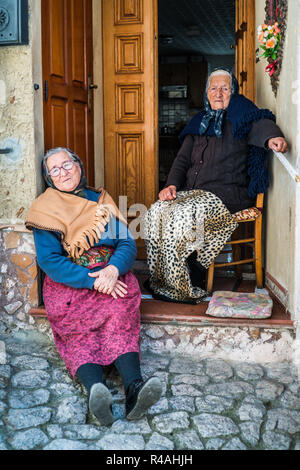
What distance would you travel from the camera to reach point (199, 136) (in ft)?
11.0

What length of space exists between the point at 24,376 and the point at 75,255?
0.65 m

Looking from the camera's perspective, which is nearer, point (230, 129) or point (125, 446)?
point (125, 446)

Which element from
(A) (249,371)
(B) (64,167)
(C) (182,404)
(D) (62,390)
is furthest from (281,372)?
(B) (64,167)

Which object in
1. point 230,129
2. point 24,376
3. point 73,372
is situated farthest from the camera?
point 230,129

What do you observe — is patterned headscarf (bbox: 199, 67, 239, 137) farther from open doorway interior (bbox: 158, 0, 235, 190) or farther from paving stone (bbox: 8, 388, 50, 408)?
open doorway interior (bbox: 158, 0, 235, 190)

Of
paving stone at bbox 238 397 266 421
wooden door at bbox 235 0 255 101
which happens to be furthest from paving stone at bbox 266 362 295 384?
wooden door at bbox 235 0 255 101

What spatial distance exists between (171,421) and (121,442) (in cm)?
25

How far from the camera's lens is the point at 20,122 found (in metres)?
2.81

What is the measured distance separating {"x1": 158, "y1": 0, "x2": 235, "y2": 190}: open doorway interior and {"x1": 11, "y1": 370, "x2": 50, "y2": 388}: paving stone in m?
5.36

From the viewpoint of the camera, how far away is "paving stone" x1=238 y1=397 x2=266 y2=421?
6.67 ft

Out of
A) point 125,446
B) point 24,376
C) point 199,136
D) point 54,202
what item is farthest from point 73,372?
point 199,136

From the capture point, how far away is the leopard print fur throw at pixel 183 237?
9.46ft
